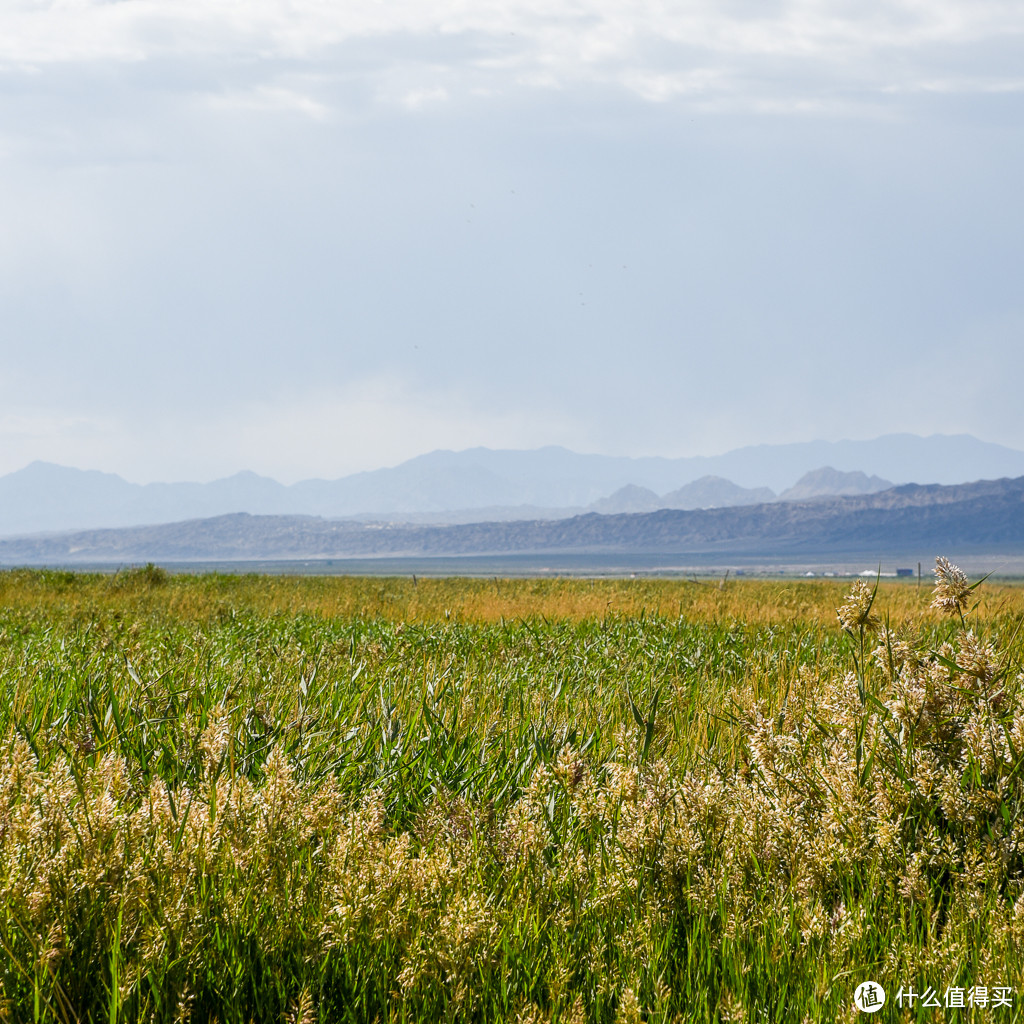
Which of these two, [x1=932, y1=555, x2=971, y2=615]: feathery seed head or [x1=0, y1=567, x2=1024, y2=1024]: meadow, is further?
[x1=932, y1=555, x2=971, y2=615]: feathery seed head

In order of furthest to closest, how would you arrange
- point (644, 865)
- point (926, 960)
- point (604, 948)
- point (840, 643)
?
point (840, 643) → point (644, 865) → point (604, 948) → point (926, 960)

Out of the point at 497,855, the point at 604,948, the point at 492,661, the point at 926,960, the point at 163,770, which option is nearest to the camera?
the point at 926,960

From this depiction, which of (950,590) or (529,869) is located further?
(950,590)

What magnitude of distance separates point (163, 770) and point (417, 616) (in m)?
10.8

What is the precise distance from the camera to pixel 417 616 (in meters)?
14.8

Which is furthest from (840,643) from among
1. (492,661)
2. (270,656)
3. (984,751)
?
(984,751)

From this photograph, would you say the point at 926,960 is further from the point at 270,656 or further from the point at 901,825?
the point at 270,656

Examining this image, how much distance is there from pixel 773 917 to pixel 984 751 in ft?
3.37

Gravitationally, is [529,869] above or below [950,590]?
below

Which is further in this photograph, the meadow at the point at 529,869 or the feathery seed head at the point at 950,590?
Answer: the feathery seed head at the point at 950,590

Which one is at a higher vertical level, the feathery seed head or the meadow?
the feathery seed head

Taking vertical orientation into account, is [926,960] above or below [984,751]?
below

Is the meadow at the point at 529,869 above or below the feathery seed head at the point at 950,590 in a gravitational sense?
below

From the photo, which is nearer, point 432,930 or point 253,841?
point 432,930
